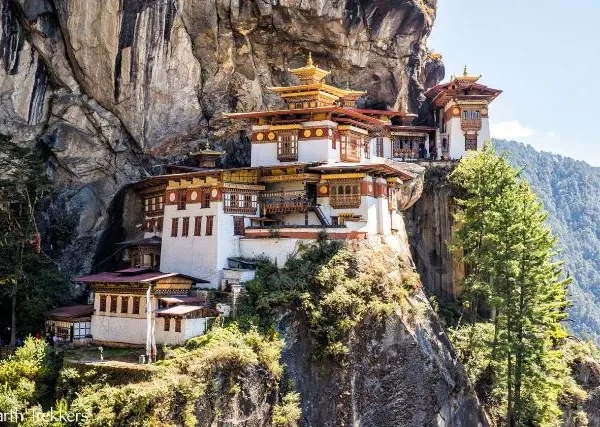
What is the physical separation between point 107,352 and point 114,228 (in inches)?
489

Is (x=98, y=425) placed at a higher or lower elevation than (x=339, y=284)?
lower

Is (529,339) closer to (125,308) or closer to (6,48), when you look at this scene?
(125,308)

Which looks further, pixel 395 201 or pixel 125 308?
pixel 395 201

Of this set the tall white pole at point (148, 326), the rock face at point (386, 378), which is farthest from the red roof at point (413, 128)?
the tall white pole at point (148, 326)

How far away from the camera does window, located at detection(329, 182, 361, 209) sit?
35188mm

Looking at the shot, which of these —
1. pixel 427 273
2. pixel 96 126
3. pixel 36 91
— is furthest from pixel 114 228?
pixel 427 273

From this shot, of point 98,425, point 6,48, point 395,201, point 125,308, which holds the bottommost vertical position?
point 98,425

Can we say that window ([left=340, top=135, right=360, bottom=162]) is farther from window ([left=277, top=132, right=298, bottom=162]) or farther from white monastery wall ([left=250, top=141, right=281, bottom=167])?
white monastery wall ([left=250, top=141, right=281, bottom=167])

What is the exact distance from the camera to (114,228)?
39688 millimetres

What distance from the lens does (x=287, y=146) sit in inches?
1505

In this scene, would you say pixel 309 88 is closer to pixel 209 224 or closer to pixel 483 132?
pixel 209 224

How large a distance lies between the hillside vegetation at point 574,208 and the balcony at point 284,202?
118m

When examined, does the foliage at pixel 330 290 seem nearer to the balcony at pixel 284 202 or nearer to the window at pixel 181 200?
the balcony at pixel 284 202

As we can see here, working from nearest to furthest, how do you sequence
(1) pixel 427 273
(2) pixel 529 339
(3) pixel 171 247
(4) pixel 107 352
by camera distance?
(4) pixel 107 352
(2) pixel 529 339
(3) pixel 171 247
(1) pixel 427 273
